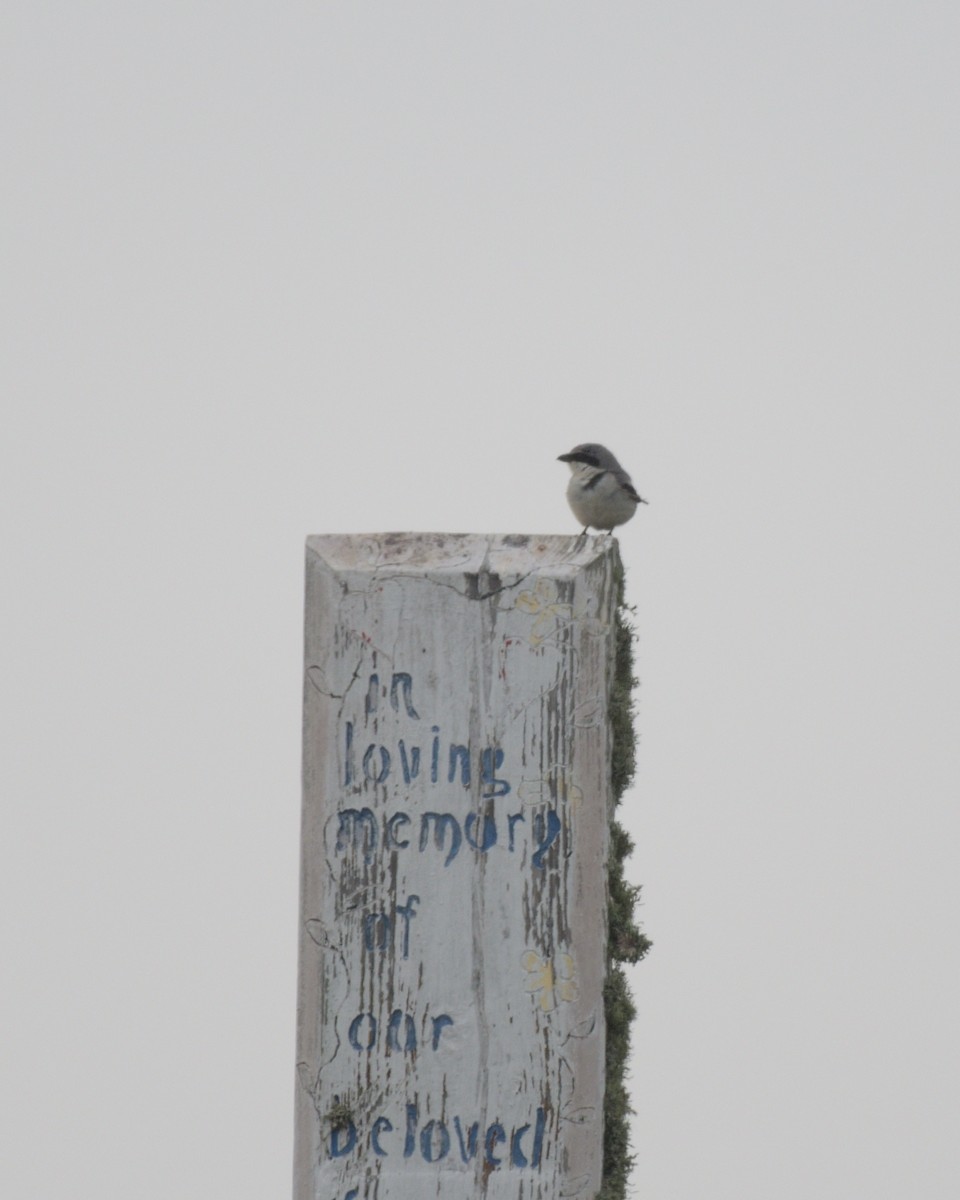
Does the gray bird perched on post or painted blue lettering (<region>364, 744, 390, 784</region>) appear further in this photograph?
the gray bird perched on post

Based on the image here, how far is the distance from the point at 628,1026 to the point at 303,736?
107 cm

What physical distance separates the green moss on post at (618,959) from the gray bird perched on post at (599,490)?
0.77 m

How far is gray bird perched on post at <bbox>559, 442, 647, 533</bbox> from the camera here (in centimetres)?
464

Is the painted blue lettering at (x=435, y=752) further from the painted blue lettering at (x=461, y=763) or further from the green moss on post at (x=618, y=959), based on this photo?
the green moss on post at (x=618, y=959)

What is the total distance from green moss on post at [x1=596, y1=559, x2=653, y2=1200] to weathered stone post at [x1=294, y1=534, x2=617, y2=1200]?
12 centimetres

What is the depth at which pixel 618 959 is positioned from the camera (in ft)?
12.4

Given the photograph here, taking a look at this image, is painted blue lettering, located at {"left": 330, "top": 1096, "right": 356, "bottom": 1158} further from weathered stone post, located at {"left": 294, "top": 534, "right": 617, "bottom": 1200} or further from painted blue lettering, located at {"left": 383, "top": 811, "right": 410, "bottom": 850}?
painted blue lettering, located at {"left": 383, "top": 811, "right": 410, "bottom": 850}

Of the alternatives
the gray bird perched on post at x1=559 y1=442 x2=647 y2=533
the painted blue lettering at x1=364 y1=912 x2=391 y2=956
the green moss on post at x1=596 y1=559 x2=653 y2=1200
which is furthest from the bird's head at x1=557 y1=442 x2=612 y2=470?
the painted blue lettering at x1=364 y1=912 x2=391 y2=956

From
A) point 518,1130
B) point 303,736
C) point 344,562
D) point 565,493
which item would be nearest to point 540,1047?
point 518,1130

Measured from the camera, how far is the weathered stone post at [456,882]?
3.57 m

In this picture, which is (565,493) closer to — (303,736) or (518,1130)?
(303,736)

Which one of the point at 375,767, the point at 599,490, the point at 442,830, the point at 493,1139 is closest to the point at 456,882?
the point at 442,830

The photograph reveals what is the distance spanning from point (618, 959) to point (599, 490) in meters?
1.52

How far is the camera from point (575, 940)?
358 cm
